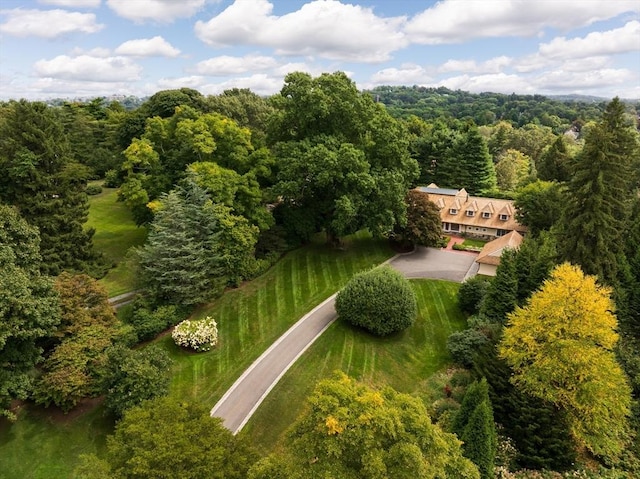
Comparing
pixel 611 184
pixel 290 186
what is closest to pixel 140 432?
pixel 290 186

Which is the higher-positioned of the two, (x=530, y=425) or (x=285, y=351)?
(x=530, y=425)

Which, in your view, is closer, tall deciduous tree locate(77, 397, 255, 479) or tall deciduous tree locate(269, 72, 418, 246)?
tall deciduous tree locate(77, 397, 255, 479)

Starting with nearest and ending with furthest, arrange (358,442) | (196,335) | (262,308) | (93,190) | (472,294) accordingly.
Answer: (358,442)
(196,335)
(262,308)
(472,294)
(93,190)

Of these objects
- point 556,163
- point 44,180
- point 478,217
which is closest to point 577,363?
point 478,217

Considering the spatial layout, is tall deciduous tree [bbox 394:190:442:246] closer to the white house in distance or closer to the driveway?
the driveway

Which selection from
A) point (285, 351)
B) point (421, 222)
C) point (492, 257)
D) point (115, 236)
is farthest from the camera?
point (421, 222)

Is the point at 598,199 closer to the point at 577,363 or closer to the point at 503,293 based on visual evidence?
the point at 503,293

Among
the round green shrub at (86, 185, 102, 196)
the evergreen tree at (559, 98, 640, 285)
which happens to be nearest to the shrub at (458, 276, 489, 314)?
the evergreen tree at (559, 98, 640, 285)

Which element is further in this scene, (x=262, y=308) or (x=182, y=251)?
(x=262, y=308)
